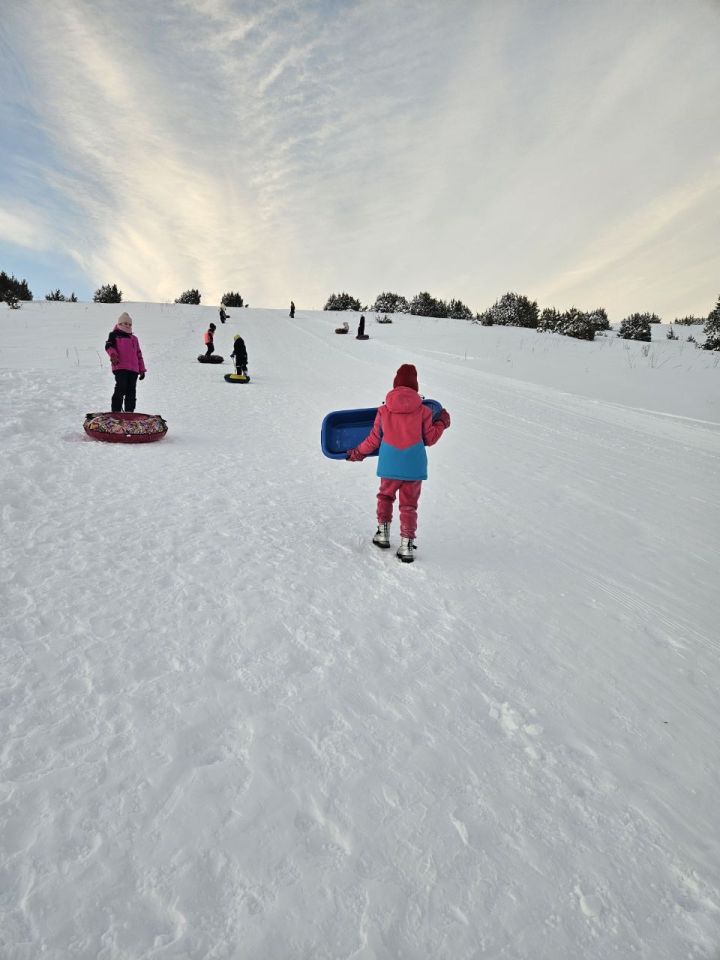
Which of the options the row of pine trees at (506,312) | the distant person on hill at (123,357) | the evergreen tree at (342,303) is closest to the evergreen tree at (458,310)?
the row of pine trees at (506,312)

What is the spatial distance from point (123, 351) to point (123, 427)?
5.65ft

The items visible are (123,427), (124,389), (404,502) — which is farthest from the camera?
(124,389)

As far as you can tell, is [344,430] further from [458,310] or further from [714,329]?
[458,310]

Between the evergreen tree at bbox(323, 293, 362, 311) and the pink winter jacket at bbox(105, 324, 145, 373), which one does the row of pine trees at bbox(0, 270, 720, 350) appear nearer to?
the evergreen tree at bbox(323, 293, 362, 311)

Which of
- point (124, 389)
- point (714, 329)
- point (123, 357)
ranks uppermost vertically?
point (714, 329)

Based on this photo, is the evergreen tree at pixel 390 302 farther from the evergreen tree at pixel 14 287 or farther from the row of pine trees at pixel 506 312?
the evergreen tree at pixel 14 287

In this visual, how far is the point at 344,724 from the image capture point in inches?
86.2

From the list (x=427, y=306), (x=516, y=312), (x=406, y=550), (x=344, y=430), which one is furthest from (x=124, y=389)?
(x=427, y=306)

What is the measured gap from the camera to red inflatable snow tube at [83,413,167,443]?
6.37 meters

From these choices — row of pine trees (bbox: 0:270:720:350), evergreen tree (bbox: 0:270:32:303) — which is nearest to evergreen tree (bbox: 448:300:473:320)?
row of pine trees (bbox: 0:270:720:350)

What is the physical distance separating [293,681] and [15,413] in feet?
22.7

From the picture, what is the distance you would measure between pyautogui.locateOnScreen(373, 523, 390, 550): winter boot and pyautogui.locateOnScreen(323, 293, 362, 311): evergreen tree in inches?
2630

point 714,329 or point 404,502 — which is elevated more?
point 714,329

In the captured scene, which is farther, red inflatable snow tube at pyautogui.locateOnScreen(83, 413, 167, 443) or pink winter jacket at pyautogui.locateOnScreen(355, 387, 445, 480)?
red inflatable snow tube at pyautogui.locateOnScreen(83, 413, 167, 443)
